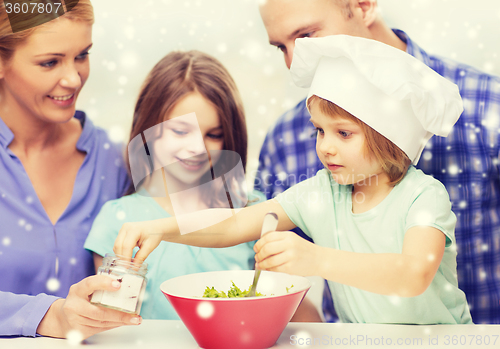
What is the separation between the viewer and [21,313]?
768mm

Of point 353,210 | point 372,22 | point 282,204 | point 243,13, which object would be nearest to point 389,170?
point 353,210

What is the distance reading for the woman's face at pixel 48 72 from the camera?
0.96 m

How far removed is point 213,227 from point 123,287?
26cm

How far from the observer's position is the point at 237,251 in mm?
1043

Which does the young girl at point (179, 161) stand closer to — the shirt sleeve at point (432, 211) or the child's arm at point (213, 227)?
the child's arm at point (213, 227)

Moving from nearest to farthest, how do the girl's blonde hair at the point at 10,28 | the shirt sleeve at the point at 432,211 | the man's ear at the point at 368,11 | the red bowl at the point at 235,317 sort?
the red bowl at the point at 235,317 < the shirt sleeve at the point at 432,211 < the girl's blonde hair at the point at 10,28 < the man's ear at the point at 368,11

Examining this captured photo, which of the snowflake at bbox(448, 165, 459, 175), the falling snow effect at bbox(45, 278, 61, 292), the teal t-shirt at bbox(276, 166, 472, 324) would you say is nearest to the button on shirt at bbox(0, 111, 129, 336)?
the falling snow effect at bbox(45, 278, 61, 292)

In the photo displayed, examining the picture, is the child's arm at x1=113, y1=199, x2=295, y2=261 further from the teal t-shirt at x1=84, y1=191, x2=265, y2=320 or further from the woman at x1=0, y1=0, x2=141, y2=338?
the woman at x1=0, y1=0, x2=141, y2=338

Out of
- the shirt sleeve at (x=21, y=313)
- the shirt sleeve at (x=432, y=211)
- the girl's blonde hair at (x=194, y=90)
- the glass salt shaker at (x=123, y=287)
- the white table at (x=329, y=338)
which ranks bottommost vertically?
the white table at (x=329, y=338)

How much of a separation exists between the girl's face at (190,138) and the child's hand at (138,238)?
0.21 m

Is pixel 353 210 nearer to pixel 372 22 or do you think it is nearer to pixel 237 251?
pixel 237 251

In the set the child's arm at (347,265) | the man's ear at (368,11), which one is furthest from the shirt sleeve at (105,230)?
the man's ear at (368,11)

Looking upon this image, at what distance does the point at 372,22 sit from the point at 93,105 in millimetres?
769

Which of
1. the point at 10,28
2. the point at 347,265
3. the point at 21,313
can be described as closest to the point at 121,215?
the point at 21,313
